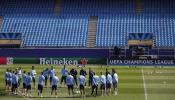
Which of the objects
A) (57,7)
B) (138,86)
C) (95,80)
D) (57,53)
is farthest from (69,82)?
(57,7)

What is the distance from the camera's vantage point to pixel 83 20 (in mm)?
70188

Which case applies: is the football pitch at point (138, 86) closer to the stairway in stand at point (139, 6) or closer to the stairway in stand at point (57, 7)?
the stairway in stand at point (139, 6)

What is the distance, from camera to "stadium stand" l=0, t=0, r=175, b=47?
219 feet

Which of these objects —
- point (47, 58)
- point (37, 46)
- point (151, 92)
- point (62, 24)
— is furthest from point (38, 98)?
point (62, 24)

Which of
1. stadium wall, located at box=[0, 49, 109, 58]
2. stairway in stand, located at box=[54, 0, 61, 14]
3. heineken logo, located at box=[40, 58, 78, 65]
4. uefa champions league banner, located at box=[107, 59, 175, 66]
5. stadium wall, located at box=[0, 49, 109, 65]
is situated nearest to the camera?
uefa champions league banner, located at box=[107, 59, 175, 66]

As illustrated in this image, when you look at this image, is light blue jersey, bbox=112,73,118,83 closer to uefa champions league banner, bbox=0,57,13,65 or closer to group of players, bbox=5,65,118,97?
group of players, bbox=5,65,118,97

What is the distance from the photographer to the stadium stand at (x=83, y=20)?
2623 inches

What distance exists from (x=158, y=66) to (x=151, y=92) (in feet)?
61.2

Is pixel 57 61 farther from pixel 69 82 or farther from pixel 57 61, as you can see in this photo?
pixel 69 82

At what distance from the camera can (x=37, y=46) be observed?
66.2 metres

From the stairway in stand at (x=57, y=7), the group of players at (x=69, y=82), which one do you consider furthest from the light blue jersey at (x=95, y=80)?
the stairway in stand at (x=57, y=7)

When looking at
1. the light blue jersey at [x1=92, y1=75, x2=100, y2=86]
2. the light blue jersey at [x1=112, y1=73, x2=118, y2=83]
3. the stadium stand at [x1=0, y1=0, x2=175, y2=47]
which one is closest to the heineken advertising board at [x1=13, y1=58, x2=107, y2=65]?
the stadium stand at [x1=0, y1=0, x2=175, y2=47]

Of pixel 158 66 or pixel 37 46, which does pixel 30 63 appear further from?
pixel 158 66

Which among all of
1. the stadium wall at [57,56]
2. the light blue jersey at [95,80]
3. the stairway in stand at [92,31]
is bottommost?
the light blue jersey at [95,80]
